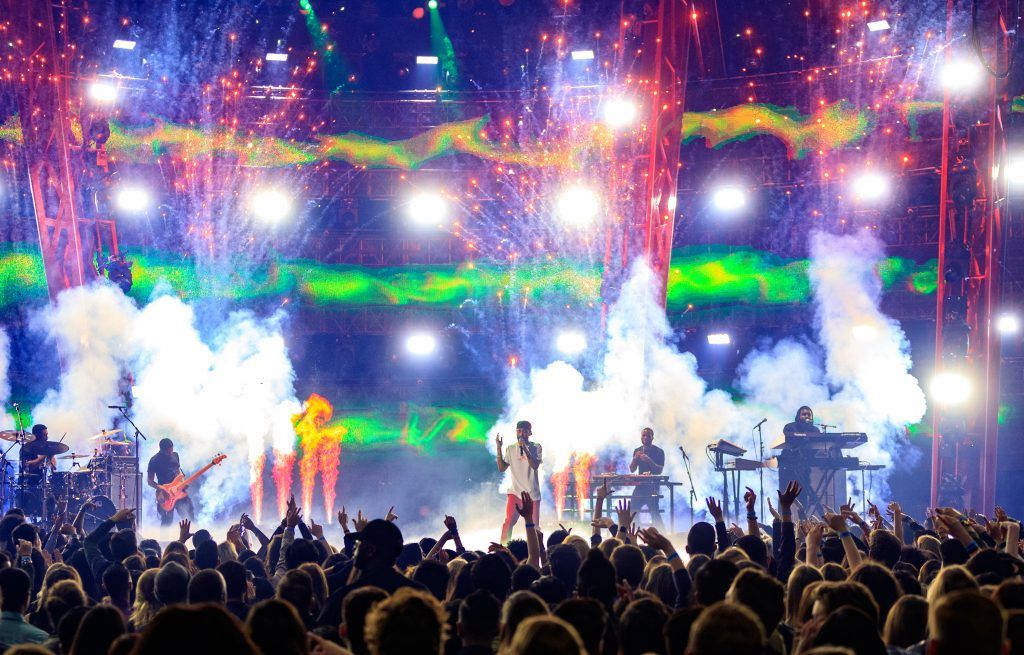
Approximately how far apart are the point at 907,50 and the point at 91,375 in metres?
19.9

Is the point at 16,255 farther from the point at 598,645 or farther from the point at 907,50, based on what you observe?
the point at 598,645

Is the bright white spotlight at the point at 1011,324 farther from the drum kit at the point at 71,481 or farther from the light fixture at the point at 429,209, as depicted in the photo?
the drum kit at the point at 71,481

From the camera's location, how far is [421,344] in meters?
27.2

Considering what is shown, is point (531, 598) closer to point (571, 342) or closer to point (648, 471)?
point (648, 471)

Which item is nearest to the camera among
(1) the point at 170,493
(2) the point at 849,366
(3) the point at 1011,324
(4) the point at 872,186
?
(1) the point at 170,493

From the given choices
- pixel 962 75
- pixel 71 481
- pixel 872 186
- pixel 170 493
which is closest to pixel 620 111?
pixel 872 186

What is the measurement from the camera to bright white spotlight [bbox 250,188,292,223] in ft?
86.0

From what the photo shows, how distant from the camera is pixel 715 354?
26.5 metres

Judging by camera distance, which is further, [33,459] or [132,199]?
[132,199]

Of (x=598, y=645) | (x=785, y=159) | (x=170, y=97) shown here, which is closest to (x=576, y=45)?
(x=785, y=159)

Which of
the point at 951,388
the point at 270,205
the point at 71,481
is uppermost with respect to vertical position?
the point at 270,205

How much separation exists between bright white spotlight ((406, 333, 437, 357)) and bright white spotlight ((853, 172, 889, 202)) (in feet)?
35.9

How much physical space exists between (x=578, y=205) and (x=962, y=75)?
11582mm

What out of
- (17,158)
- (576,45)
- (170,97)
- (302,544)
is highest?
(576,45)
